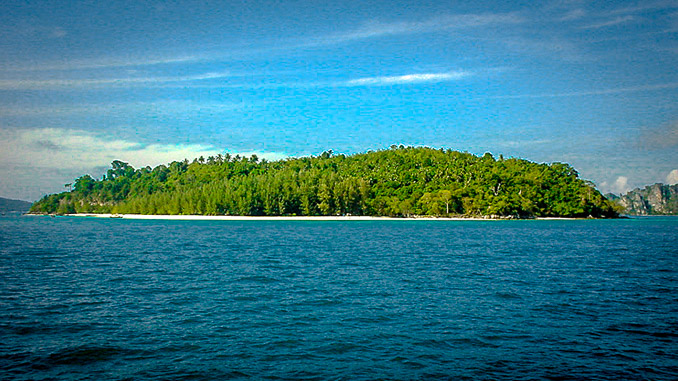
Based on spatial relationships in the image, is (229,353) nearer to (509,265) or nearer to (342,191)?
(509,265)

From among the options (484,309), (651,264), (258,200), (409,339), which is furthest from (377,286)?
(258,200)

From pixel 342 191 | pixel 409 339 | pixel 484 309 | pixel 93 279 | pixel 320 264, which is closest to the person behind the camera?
pixel 409 339

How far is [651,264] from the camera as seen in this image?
4175cm

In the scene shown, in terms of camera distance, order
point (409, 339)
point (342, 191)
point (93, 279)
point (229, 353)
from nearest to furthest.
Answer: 1. point (229, 353)
2. point (409, 339)
3. point (93, 279)
4. point (342, 191)

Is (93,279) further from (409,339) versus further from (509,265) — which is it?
(509,265)

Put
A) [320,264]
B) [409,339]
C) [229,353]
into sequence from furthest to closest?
[320,264], [409,339], [229,353]

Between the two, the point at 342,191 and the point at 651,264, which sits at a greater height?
the point at 342,191

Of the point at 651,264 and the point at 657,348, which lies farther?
the point at 651,264

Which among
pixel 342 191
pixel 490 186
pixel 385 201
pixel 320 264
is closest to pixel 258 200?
pixel 342 191

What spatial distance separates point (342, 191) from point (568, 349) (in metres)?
170

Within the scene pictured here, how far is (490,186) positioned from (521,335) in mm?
185016

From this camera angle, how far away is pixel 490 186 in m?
195

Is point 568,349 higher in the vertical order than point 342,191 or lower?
lower

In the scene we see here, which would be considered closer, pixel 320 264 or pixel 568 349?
pixel 568 349
